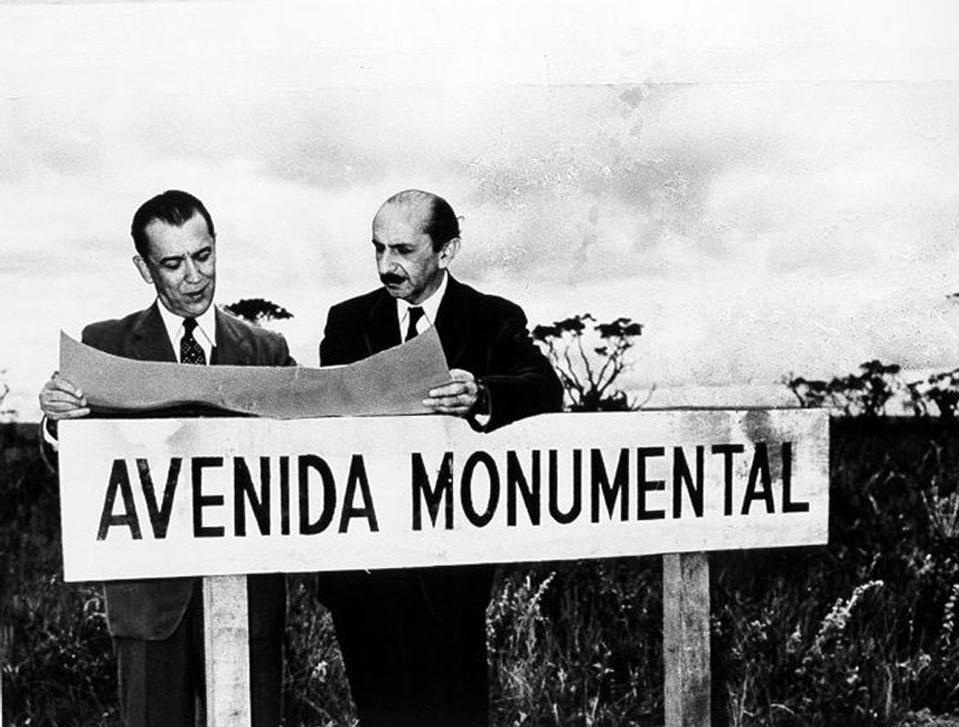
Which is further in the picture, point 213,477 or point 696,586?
point 696,586

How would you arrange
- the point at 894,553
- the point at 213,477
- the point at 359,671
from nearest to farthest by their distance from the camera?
the point at 213,477 < the point at 359,671 < the point at 894,553

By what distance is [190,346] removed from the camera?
319 centimetres

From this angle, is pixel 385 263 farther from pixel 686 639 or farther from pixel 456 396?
pixel 686 639

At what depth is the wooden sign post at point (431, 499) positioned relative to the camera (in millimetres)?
3117

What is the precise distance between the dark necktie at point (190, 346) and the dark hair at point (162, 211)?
225 millimetres

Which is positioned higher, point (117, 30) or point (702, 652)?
point (117, 30)

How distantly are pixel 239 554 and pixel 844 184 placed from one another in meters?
2.05

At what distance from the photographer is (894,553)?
141 inches

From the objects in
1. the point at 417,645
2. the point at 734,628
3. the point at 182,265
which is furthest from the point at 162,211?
the point at 734,628

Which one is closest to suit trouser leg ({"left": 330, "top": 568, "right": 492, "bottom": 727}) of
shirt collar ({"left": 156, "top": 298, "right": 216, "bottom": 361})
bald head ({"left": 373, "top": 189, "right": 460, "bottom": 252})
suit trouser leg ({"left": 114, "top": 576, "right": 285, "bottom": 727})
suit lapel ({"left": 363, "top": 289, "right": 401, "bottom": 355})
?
suit trouser leg ({"left": 114, "top": 576, "right": 285, "bottom": 727})

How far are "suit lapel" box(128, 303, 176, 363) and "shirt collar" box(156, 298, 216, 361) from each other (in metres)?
0.01

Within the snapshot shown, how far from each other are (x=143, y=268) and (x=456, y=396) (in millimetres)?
925

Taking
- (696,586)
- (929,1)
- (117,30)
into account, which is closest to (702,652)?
(696,586)

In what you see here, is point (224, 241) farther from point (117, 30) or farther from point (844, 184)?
point (844, 184)
